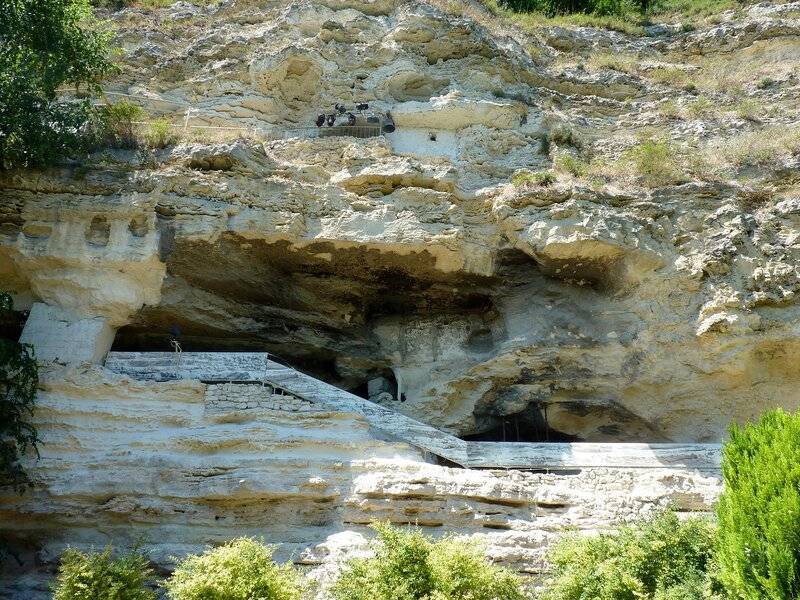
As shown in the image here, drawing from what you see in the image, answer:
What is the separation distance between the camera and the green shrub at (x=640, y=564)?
6.91 meters

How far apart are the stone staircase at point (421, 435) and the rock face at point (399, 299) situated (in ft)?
1.76

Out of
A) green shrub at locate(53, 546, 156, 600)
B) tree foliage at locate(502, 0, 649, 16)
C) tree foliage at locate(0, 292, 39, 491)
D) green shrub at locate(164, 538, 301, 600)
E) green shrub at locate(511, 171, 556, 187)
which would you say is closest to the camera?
green shrub at locate(164, 538, 301, 600)

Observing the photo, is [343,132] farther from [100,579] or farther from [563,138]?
[100,579]

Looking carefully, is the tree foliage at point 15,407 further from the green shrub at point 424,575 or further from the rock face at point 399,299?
the green shrub at point 424,575

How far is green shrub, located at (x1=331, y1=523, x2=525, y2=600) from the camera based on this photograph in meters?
6.95

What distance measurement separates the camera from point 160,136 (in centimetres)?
1304

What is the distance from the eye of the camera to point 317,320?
13688 millimetres

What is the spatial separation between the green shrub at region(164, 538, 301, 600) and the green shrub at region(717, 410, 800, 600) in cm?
400

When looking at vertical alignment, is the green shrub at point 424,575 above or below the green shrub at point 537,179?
below

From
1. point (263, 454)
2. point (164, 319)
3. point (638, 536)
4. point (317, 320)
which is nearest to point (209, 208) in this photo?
point (164, 319)

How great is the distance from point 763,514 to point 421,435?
509 centimetres

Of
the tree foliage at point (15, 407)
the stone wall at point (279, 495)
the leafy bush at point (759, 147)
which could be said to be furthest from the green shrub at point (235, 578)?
the leafy bush at point (759, 147)

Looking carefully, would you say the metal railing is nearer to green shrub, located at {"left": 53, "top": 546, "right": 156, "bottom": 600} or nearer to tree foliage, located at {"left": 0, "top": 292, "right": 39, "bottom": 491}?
tree foliage, located at {"left": 0, "top": 292, "right": 39, "bottom": 491}

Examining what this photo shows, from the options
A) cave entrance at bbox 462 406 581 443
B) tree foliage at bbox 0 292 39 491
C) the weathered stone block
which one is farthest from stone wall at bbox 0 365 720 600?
cave entrance at bbox 462 406 581 443
